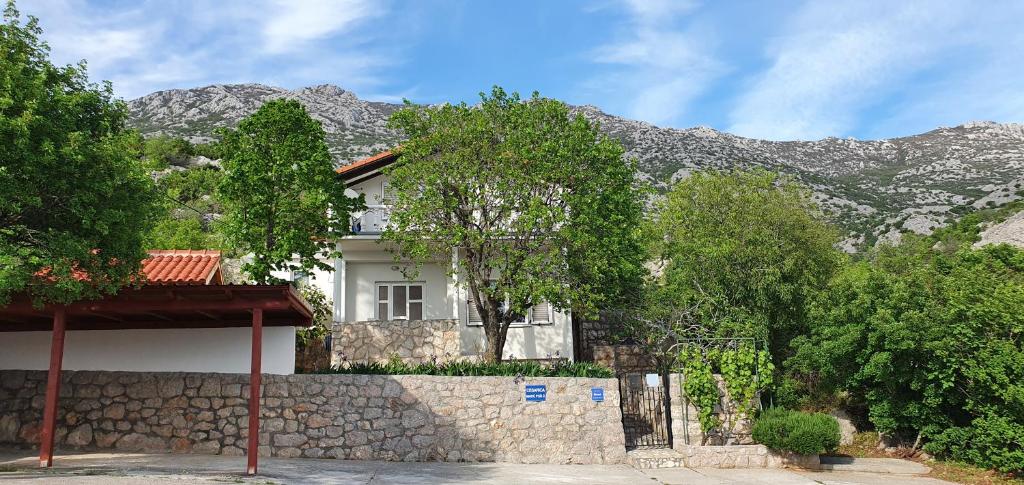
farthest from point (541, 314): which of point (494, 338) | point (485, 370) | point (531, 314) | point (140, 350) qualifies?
point (140, 350)

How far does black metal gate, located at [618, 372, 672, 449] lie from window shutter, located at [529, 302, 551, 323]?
4.61 metres

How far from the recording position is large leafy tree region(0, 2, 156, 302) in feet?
27.4

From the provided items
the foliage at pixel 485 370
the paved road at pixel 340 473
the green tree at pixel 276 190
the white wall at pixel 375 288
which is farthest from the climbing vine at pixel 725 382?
the green tree at pixel 276 190

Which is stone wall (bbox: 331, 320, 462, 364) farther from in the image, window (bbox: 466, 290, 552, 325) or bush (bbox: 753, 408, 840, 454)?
bush (bbox: 753, 408, 840, 454)

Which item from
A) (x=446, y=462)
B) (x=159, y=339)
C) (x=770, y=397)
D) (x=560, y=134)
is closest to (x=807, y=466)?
(x=770, y=397)

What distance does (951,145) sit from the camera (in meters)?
74.2

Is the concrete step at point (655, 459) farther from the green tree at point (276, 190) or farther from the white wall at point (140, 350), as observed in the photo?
the green tree at point (276, 190)

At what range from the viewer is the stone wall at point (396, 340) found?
18.5m

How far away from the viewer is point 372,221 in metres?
19.8

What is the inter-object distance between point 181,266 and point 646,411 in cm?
1094

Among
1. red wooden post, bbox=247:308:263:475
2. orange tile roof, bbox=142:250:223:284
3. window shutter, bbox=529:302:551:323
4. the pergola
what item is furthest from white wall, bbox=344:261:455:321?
red wooden post, bbox=247:308:263:475

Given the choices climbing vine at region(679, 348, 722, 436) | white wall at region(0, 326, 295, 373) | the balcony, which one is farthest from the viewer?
the balcony

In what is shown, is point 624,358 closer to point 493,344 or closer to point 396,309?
point 493,344

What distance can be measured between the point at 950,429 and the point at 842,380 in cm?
238
